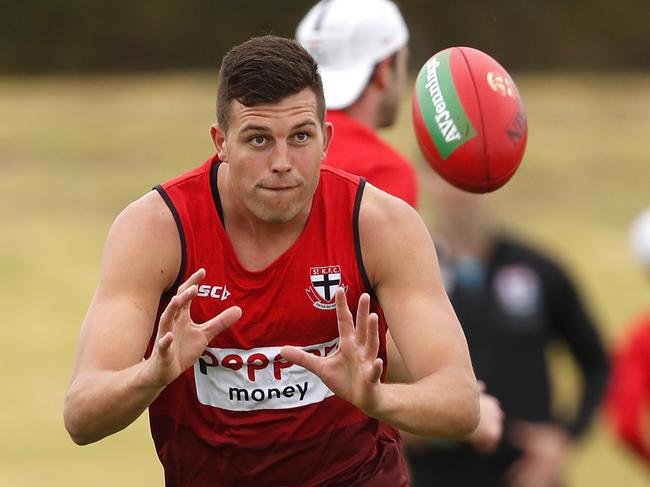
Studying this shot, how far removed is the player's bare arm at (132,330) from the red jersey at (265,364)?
0.33 feet

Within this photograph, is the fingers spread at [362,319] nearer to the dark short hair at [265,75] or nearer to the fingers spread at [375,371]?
the fingers spread at [375,371]

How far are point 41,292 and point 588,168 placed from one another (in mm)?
11350

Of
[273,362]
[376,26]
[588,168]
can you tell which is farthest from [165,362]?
[588,168]

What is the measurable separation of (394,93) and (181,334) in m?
2.47

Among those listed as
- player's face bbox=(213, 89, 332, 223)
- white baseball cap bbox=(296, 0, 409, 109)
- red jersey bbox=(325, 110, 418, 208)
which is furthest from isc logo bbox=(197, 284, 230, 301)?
white baseball cap bbox=(296, 0, 409, 109)

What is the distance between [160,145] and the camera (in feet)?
84.6

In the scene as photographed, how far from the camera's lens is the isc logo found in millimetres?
4320

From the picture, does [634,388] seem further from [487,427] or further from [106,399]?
[106,399]

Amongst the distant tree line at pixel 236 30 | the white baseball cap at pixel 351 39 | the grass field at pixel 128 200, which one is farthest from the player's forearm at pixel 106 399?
the distant tree line at pixel 236 30

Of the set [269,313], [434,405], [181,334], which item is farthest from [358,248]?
[181,334]

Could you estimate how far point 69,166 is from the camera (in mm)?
25266

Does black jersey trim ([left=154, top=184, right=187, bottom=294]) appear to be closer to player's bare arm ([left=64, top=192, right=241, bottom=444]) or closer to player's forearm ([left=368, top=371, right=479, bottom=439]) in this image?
player's bare arm ([left=64, top=192, right=241, bottom=444])

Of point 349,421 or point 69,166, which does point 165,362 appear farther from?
point 69,166

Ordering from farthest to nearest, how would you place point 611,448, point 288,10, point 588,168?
1. point 288,10
2. point 588,168
3. point 611,448
